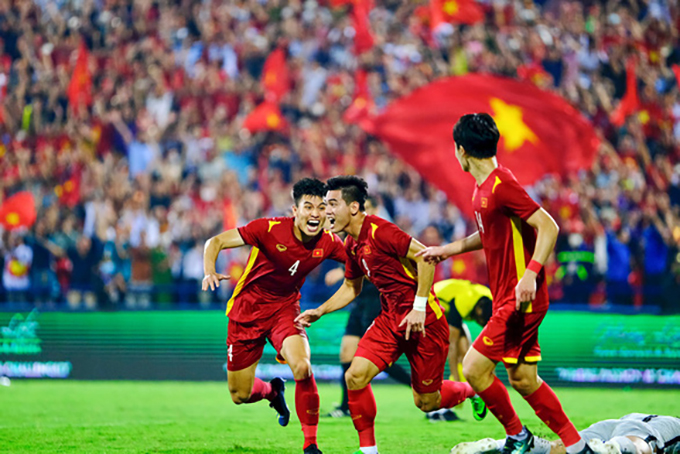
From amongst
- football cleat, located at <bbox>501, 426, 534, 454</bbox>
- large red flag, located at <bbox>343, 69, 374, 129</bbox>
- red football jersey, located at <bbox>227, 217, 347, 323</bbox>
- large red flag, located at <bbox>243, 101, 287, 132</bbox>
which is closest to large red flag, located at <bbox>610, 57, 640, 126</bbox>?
large red flag, located at <bbox>343, 69, 374, 129</bbox>

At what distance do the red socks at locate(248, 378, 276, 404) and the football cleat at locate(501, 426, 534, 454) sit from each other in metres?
2.91

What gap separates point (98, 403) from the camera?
1229cm

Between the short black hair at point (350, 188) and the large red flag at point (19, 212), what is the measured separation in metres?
11.4

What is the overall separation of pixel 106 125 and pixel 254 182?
13.7 feet

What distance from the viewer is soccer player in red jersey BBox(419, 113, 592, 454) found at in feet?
20.8

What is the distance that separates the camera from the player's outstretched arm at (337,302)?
7.71 meters

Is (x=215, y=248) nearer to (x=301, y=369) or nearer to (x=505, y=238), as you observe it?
(x=301, y=369)

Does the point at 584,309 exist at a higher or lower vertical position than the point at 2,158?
lower

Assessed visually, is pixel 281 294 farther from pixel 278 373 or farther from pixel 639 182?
pixel 639 182

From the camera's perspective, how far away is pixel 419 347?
7.53m

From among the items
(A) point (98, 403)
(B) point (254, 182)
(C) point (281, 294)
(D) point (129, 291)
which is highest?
(B) point (254, 182)

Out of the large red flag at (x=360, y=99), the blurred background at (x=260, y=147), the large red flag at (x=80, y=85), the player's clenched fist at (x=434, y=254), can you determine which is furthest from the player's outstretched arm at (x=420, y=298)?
the large red flag at (x=80, y=85)

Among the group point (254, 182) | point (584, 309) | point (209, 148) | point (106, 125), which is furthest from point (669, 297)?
point (106, 125)

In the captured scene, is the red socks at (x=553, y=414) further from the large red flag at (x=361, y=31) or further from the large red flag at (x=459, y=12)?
the large red flag at (x=361, y=31)
